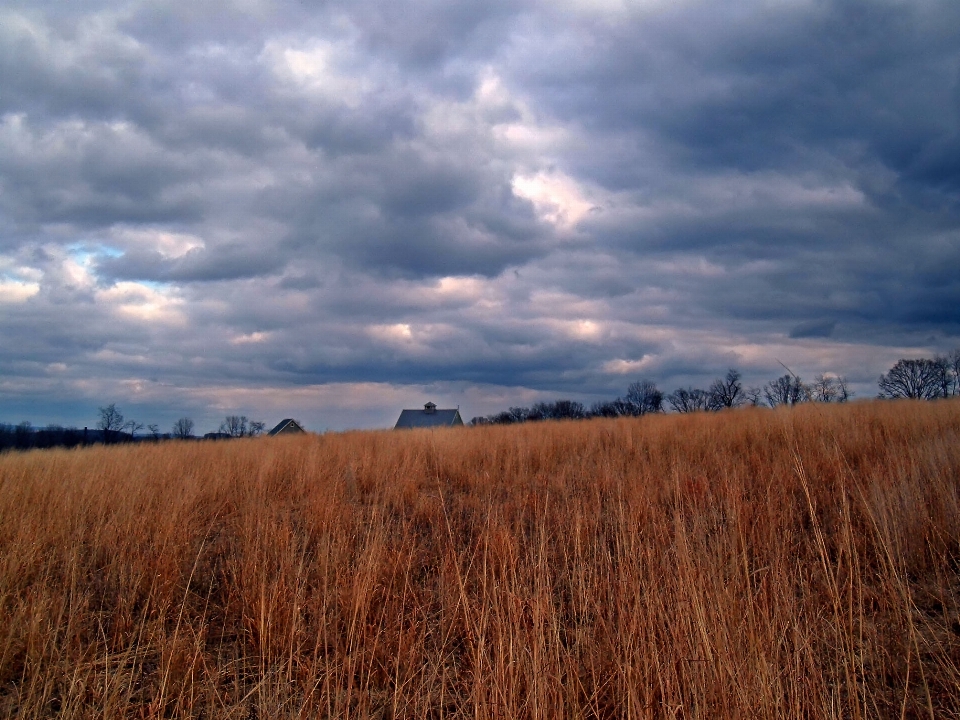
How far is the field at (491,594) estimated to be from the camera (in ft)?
11.5

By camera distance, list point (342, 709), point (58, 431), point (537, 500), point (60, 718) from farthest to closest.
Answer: point (58, 431) → point (537, 500) → point (342, 709) → point (60, 718)

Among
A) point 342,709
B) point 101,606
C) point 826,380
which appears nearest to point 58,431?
point 101,606

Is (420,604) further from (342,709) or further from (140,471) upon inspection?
(140,471)

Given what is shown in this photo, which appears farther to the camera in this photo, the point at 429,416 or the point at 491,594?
the point at 429,416

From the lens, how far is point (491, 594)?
15.7 feet

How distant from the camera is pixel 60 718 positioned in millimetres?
3463

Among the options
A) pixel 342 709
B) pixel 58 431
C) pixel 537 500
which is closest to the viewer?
pixel 342 709

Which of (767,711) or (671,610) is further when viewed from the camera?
(671,610)

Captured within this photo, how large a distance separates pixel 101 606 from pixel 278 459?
5.67 m

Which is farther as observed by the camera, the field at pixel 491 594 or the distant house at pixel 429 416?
the distant house at pixel 429 416

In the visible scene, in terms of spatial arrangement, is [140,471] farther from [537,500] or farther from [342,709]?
[342,709]

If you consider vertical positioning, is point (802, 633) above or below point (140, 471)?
below

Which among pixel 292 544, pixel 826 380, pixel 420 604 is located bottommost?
pixel 420 604

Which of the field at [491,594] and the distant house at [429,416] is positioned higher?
the distant house at [429,416]
